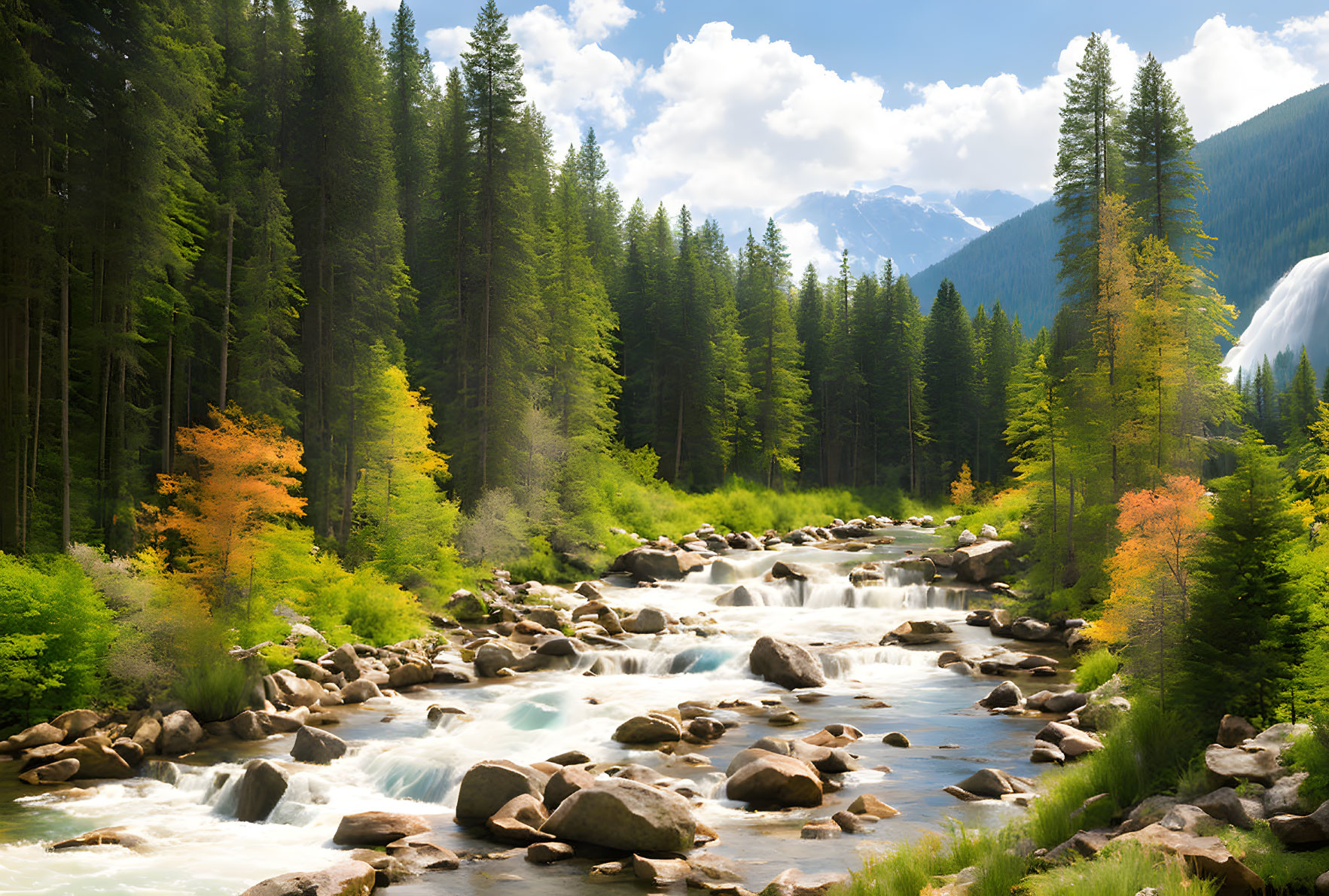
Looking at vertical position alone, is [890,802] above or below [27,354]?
below

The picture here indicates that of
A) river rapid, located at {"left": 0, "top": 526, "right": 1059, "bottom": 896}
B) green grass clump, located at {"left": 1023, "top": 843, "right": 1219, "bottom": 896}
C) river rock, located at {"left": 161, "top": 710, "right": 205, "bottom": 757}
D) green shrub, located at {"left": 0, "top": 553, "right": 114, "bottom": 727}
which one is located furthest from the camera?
green shrub, located at {"left": 0, "top": 553, "right": 114, "bottom": 727}

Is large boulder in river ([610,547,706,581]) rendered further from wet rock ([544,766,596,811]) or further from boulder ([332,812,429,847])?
boulder ([332,812,429,847])

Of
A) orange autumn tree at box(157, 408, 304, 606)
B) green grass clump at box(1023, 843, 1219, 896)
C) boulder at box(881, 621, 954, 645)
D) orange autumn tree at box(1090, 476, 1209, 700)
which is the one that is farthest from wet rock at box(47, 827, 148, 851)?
boulder at box(881, 621, 954, 645)

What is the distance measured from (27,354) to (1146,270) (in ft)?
96.4

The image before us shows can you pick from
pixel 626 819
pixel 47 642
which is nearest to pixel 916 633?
pixel 626 819

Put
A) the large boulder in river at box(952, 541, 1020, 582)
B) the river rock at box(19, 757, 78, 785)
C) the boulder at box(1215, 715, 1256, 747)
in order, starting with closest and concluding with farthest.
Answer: the boulder at box(1215, 715, 1256, 747) < the river rock at box(19, 757, 78, 785) < the large boulder in river at box(952, 541, 1020, 582)

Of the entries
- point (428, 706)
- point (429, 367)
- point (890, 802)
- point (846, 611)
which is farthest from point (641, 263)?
point (890, 802)

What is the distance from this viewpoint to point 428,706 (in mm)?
16391

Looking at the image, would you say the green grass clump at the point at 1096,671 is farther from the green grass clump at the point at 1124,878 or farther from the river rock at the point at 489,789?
the river rock at the point at 489,789

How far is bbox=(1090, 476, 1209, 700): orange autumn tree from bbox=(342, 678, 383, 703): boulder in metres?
14.2

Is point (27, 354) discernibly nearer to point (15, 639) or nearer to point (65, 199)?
point (65, 199)

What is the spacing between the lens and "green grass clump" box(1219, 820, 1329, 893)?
235 inches

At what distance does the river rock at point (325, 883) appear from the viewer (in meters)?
8.14

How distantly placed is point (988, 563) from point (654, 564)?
41.8 ft
